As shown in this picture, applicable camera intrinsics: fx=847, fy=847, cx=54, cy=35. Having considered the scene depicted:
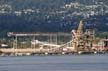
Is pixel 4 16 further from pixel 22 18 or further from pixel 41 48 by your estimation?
pixel 41 48

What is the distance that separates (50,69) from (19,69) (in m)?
3.12

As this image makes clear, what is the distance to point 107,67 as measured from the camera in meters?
84.2

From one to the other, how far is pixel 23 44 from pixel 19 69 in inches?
2219

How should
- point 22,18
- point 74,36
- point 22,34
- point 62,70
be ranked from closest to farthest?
point 62,70 → point 74,36 → point 22,34 → point 22,18

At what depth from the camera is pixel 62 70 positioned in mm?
80312

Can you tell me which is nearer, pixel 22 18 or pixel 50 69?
pixel 50 69

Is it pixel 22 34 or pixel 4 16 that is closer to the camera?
pixel 22 34

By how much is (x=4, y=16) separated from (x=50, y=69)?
4215 inches

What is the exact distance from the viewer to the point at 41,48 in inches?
5315

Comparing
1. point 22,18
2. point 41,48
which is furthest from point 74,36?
point 22,18

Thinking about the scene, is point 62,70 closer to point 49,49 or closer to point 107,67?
point 107,67

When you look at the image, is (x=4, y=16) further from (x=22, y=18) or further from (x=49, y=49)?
(x=49, y=49)

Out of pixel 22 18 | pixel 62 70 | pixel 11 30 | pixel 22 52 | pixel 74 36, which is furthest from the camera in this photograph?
pixel 22 18

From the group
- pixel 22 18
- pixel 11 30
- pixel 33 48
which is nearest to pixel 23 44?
pixel 33 48
